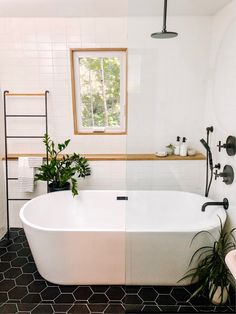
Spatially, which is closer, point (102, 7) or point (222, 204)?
point (222, 204)

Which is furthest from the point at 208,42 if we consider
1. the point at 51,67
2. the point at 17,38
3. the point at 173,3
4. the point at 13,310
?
the point at 13,310

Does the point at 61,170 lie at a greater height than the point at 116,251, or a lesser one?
greater

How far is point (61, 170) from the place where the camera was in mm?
3057

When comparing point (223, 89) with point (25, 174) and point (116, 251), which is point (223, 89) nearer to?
point (116, 251)

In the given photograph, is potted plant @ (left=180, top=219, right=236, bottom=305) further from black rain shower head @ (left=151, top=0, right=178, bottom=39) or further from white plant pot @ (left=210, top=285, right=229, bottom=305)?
black rain shower head @ (left=151, top=0, right=178, bottom=39)

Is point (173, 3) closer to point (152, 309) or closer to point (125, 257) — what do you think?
point (125, 257)

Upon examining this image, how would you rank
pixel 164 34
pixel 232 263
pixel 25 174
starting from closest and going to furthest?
pixel 232 263 < pixel 164 34 < pixel 25 174

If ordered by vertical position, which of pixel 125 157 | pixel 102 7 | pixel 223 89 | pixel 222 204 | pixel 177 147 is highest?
pixel 102 7

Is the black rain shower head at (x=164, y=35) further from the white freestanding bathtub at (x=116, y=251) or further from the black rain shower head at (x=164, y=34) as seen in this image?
the white freestanding bathtub at (x=116, y=251)

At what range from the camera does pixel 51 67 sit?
3246mm

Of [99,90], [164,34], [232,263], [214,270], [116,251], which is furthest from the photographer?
[99,90]

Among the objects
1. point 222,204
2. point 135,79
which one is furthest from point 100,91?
point 222,204

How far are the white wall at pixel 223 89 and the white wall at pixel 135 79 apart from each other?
0.19 metres

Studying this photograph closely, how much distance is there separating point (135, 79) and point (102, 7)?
0.79 m
